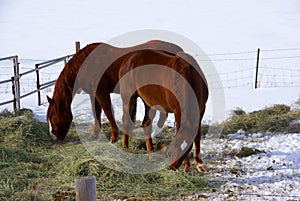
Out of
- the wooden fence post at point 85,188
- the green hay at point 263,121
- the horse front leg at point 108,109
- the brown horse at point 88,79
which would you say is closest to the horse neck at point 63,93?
the brown horse at point 88,79

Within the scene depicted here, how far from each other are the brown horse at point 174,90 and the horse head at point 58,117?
903mm

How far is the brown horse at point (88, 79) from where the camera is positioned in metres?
5.70

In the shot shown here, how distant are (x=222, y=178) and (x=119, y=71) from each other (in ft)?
6.99

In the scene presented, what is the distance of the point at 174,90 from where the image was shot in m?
4.34

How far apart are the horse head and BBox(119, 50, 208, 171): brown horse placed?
2.96ft

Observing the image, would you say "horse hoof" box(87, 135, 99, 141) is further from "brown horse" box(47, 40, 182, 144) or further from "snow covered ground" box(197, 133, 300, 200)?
"snow covered ground" box(197, 133, 300, 200)

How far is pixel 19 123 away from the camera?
612cm

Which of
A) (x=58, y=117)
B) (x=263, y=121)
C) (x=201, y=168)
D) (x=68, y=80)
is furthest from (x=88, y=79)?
(x=263, y=121)

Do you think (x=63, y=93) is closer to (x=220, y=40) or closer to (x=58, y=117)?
(x=58, y=117)

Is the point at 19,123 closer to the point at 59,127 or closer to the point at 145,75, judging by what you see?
the point at 59,127

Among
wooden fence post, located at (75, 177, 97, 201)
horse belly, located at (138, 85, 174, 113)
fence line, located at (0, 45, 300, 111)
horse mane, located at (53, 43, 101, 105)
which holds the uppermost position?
fence line, located at (0, 45, 300, 111)

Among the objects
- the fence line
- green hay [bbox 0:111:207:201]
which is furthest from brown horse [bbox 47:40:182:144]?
the fence line

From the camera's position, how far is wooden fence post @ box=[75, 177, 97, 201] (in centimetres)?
241

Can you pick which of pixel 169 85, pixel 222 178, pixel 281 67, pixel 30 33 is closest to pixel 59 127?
pixel 169 85
